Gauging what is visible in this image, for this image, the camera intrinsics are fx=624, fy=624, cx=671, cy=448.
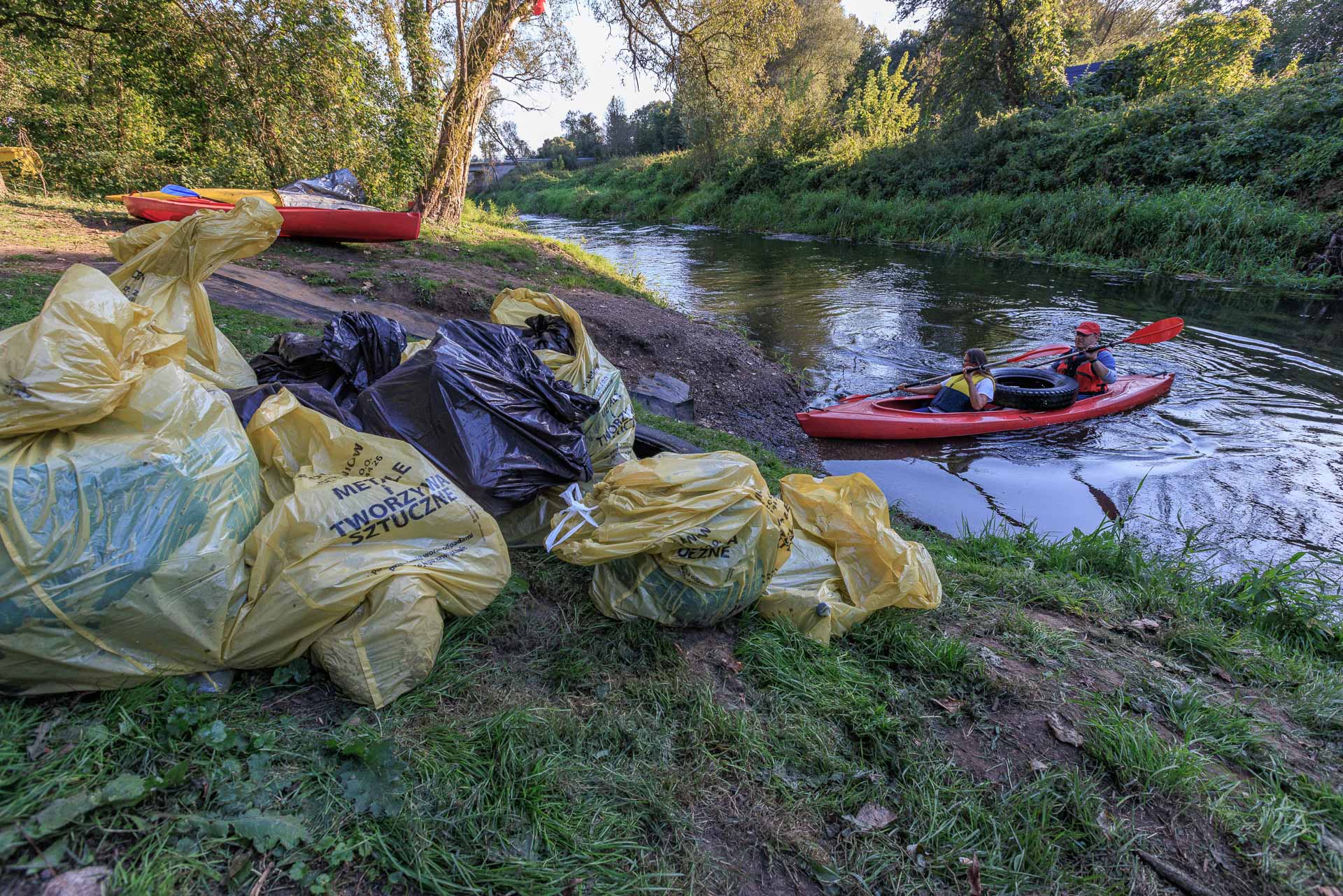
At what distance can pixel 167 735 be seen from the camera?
1492 millimetres

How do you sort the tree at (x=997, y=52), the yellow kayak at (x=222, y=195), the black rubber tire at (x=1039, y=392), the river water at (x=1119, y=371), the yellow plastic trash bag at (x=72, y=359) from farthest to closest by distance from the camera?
1. the tree at (x=997, y=52)
2. the yellow kayak at (x=222, y=195)
3. the black rubber tire at (x=1039, y=392)
4. the river water at (x=1119, y=371)
5. the yellow plastic trash bag at (x=72, y=359)

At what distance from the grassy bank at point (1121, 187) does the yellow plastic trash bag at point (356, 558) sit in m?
16.1

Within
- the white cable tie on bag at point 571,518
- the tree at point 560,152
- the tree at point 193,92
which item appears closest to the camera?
the white cable tie on bag at point 571,518

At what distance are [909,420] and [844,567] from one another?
12.3 feet

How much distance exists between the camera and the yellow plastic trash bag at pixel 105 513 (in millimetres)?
1407

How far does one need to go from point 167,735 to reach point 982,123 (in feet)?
75.4

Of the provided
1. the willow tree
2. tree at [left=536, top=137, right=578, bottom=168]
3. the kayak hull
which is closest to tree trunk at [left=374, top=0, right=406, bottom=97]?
the willow tree

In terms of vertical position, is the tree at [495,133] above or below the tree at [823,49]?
below

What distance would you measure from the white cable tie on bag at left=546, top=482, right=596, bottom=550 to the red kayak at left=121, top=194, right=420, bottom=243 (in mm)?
7462

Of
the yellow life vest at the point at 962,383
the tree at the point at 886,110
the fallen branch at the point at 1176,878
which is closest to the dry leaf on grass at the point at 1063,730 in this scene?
the fallen branch at the point at 1176,878

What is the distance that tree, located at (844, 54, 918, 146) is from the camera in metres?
22.8

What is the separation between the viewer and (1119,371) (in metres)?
8.17

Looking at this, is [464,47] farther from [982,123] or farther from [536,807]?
[982,123]

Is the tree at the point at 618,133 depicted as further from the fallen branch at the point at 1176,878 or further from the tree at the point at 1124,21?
the fallen branch at the point at 1176,878
